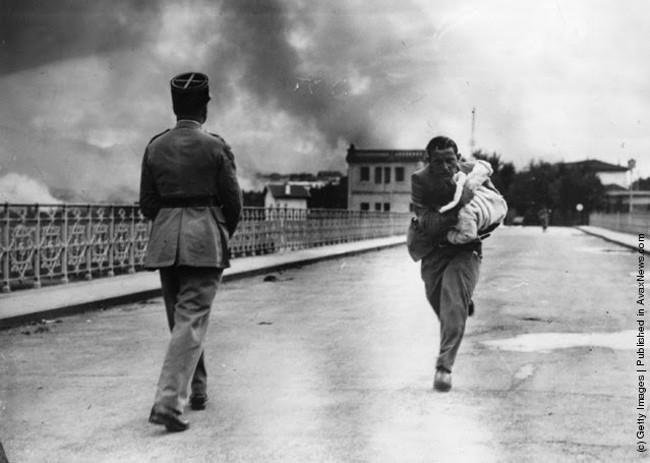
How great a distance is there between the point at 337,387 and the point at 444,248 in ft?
4.08

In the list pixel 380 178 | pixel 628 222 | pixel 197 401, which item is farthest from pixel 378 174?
pixel 197 401

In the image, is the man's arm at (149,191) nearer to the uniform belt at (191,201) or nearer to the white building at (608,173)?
the uniform belt at (191,201)

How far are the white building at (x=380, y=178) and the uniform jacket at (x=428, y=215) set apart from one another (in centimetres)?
6855

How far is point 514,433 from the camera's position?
14.9 feet

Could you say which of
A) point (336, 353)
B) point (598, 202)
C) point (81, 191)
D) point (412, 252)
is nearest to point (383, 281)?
point (81, 191)

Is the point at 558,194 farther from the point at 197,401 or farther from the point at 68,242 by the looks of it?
the point at 197,401

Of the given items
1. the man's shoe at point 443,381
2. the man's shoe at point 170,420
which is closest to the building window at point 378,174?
the man's shoe at point 443,381

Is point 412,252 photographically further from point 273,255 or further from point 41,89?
point 273,255

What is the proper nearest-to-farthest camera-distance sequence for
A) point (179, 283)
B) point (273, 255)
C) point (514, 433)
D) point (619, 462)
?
point (619, 462), point (514, 433), point (179, 283), point (273, 255)

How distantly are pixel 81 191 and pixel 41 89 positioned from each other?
316 cm

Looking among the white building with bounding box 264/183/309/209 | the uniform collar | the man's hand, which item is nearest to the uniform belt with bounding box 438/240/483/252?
the man's hand

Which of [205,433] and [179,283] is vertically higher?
[179,283]

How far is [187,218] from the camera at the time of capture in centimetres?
481

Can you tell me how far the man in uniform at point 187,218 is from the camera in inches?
186
